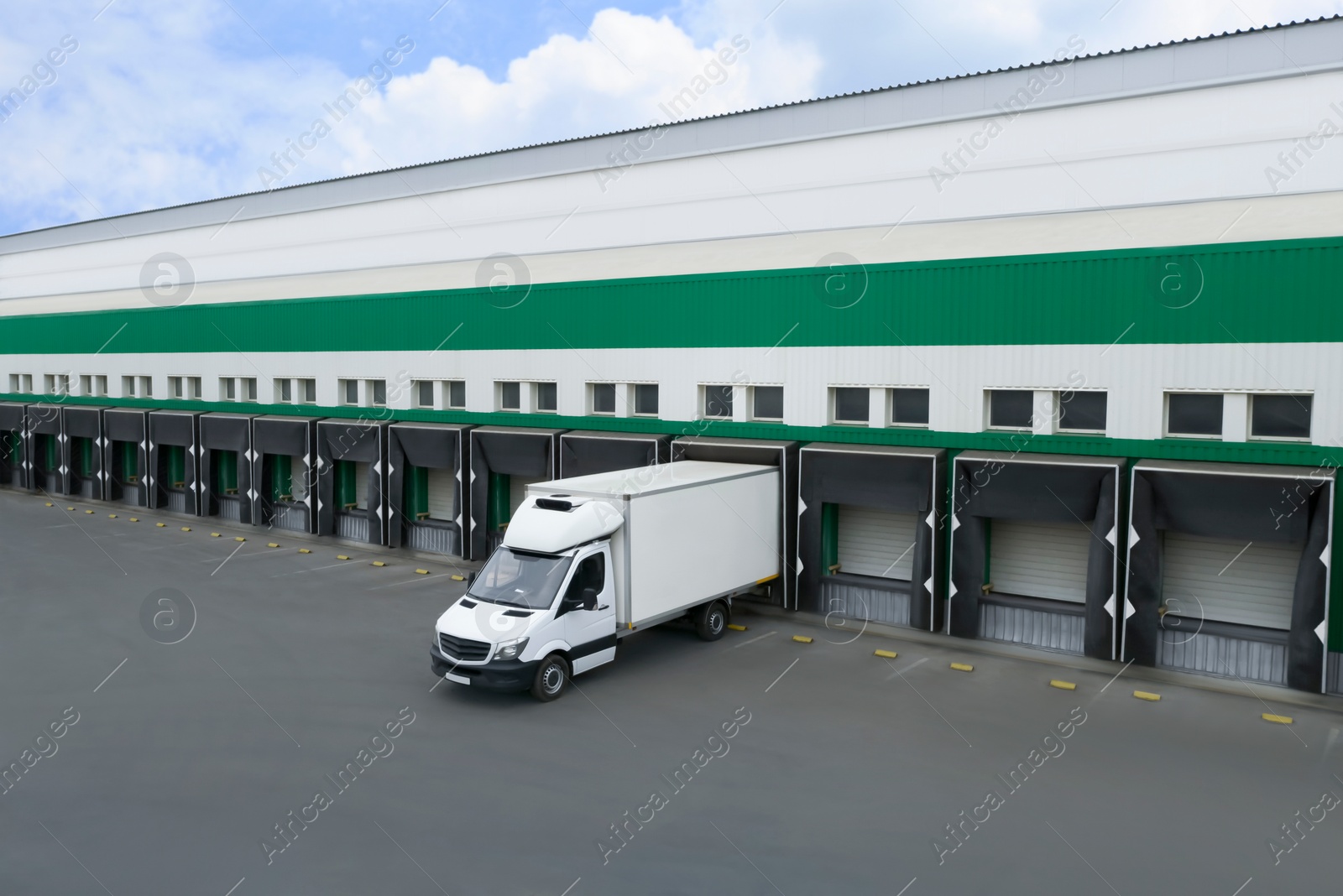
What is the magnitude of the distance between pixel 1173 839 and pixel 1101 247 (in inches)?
344

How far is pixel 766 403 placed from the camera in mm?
17266

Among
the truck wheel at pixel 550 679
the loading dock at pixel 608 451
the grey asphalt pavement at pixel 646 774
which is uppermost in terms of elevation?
the loading dock at pixel 608 451

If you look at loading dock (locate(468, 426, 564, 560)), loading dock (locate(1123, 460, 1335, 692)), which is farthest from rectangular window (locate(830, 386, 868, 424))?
loading dock (locate(468, 426, 564, 560))

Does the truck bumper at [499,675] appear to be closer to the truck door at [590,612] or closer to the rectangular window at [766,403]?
the truck door at [590,612]

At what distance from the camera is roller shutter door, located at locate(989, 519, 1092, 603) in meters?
14.1

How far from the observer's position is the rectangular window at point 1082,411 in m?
13.8

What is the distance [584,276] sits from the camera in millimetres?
19984

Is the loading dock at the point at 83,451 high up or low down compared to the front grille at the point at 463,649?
up

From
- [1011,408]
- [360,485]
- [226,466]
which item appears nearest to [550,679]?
[1011,408]

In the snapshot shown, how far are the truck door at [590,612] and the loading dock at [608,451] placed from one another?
5.10 m

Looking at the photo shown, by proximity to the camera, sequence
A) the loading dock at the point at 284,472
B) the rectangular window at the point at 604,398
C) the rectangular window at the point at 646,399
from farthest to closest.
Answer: the loading dock at the point at 284,472, the rectangular window at the point at 604,398, the rectangular window at the point at 646,399

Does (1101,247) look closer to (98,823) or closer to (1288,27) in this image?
(1288,27)

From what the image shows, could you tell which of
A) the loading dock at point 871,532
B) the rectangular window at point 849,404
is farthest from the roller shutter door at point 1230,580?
the rectangular window at point 849,404

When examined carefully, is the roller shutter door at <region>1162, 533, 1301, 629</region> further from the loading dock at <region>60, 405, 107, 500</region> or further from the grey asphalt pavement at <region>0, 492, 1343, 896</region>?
the loading dock at <region>60, 405, 107, 500</region>
